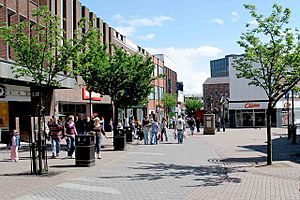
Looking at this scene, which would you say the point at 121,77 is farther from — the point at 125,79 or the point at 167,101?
the point at 167,101

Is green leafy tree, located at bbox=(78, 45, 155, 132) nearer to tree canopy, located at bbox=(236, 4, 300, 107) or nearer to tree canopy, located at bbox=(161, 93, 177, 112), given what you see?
tree canopy, located at bbox=(236, 4, 300, 107)

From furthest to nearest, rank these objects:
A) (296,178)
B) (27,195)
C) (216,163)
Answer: (216,163) < (296,178) < (27,195)

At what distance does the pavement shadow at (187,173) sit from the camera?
501 inches

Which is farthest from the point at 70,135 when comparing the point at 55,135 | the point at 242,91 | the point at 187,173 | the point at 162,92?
the point at 162,92

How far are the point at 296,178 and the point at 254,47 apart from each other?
5.20 metres

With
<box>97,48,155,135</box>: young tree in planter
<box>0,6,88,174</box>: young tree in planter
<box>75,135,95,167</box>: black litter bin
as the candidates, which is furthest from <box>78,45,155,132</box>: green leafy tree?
<box>0,6,88,174</box>: young tree in planter

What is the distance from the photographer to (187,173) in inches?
556

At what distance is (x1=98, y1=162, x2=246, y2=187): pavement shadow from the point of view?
12.7 metres

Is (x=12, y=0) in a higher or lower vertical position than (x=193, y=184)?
higher

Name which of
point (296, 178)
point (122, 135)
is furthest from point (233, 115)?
point (296, 178)

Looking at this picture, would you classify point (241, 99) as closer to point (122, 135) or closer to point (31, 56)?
point (122, 135)

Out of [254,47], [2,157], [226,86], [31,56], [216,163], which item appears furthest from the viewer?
[226,86]

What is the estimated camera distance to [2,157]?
63.1 feet

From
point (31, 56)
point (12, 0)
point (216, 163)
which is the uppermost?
point (12, 0)
